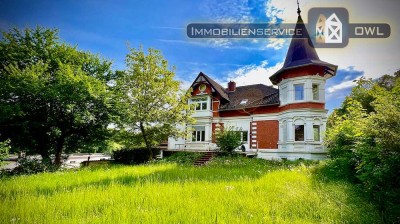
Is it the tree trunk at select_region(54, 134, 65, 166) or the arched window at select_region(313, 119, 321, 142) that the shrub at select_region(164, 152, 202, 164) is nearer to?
the tree trunk at select_region(54, 134, 65, 166)

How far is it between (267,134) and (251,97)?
4849mm

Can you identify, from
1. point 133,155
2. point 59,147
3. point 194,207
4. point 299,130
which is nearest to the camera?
point 194,207

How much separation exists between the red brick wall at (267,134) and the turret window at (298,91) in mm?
3075

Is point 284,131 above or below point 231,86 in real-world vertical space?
below

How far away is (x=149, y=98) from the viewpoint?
56.5 ft

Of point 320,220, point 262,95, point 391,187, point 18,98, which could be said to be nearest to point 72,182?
point 320,220

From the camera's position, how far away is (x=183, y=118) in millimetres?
18609

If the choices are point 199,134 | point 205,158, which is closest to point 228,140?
point 205,158

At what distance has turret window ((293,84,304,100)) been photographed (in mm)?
17719

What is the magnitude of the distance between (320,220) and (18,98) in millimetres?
18039

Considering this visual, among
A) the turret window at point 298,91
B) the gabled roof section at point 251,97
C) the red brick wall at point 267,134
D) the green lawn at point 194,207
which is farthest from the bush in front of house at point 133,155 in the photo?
the turret window at point 298,91

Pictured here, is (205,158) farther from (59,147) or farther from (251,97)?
(59,147)

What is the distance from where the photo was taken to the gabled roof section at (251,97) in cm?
2116

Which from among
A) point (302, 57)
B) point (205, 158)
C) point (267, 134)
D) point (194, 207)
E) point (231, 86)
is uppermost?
point (302, 57)
